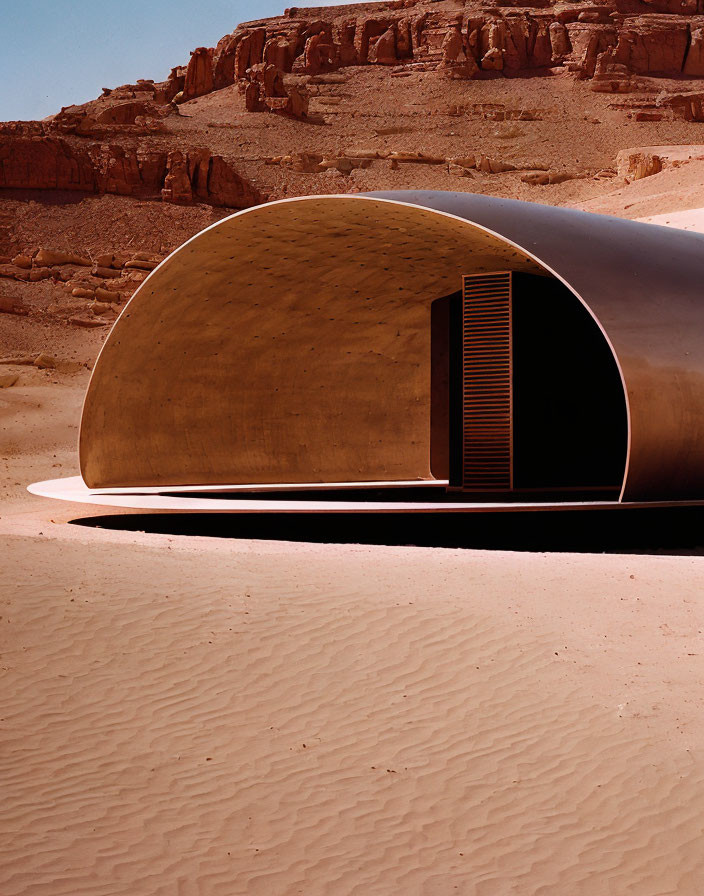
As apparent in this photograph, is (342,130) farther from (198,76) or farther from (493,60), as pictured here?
(198,76)

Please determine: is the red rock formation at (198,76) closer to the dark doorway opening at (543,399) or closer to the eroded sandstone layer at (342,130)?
the eroded sandstone layer at (342,130)

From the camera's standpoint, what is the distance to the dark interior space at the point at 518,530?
10781mm

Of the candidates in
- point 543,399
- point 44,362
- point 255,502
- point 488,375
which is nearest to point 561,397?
point 543,399

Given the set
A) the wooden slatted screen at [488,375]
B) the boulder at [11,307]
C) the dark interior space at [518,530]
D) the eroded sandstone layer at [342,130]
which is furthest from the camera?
the eroded sandstone layer at [342,130]

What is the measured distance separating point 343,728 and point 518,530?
5594 mm

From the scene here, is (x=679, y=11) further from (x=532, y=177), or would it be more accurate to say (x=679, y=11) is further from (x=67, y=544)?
(x=67, y=544)

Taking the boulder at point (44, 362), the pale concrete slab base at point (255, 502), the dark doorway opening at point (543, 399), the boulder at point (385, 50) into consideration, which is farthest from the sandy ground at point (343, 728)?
the boulder at point (385, 50)

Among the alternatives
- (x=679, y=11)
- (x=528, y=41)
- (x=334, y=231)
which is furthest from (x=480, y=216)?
(x=679, y=11)

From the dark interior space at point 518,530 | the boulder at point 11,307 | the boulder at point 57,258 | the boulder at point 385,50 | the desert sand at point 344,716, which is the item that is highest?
the boulder at point 385,50

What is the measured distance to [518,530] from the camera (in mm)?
11031

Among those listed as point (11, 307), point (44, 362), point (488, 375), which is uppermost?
point (488, 375)

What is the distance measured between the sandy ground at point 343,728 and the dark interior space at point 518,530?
2086 millimetres

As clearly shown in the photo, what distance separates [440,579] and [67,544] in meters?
3.19

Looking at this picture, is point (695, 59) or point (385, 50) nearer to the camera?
point (695, 59)
